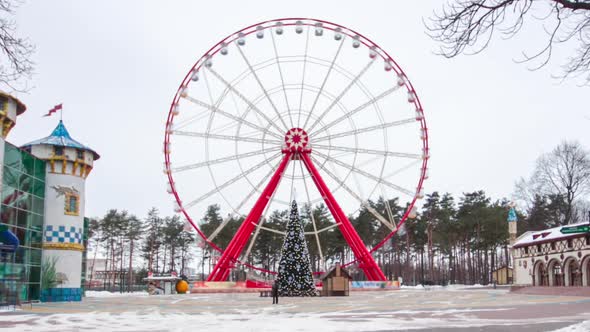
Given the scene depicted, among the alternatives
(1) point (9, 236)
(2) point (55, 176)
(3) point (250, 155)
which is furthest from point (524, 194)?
(1) point (9, 236)

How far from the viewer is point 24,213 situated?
28438mm

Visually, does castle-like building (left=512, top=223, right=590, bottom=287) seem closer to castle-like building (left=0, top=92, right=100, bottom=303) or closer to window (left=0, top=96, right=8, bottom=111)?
castle-like building (left=0, top=92, right=100, bottom=303)

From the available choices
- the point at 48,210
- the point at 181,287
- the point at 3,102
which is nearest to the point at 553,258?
the point at 181,287

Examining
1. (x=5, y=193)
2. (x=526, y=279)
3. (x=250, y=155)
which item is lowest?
(x=526, y=279)

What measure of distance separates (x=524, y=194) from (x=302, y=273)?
38.1 metres

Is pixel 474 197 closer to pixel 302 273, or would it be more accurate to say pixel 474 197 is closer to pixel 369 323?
pixel 302 273

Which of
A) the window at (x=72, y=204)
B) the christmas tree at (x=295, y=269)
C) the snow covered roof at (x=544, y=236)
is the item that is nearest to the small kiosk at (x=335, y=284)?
the christmas tree at (x=295, y=269)

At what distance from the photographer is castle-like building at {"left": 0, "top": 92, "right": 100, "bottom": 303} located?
2770 cm

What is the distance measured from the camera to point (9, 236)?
77.9 feet

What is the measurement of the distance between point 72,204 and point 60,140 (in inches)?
136

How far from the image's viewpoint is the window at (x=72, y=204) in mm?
31094

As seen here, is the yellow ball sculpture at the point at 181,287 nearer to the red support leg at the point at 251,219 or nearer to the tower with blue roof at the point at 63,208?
the red support leg at the point at 251,219

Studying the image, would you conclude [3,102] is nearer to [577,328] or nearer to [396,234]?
[577,328]

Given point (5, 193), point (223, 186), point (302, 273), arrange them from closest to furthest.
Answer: point (5, 193) < point (302, 273) < point (223, 186)
